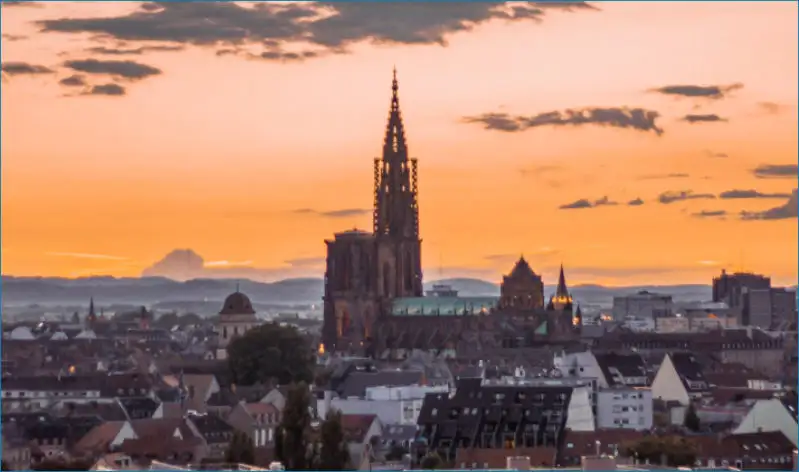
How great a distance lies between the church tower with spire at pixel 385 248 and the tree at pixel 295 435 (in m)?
73.8

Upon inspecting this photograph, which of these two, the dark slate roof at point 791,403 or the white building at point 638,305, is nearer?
the dark slate roof at point 791,403

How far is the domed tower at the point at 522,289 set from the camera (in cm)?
12912

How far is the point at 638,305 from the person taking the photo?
616 ft

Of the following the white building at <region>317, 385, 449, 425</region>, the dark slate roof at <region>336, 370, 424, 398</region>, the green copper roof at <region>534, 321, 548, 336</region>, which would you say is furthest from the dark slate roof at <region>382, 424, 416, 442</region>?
the green copper roof at <region>534, 321, 548, 336</region>

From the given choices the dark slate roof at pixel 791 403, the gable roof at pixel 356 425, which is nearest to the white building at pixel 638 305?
the dark slate roof at pixel 791 403

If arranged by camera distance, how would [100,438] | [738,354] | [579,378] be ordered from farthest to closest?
1. [738,354]
2. [579,378]
3. [100,438]

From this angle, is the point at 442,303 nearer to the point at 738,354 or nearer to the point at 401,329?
the point at 401,329

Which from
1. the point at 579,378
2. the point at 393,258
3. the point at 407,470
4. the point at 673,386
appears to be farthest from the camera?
the point at 393,258

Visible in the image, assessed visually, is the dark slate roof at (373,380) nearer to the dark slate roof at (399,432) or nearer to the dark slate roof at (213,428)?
the dark slate roof at (399,432)

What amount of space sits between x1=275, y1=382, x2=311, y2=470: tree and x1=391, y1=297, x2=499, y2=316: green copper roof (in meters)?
72.1

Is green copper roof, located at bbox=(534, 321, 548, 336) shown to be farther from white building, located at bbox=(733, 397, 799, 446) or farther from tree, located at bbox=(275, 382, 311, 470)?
tree, located at bbox=(275, 382, 311, 470)

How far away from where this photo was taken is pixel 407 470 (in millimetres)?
52125

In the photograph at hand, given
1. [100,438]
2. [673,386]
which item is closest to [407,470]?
[100,438]

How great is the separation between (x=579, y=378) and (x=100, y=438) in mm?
16220
